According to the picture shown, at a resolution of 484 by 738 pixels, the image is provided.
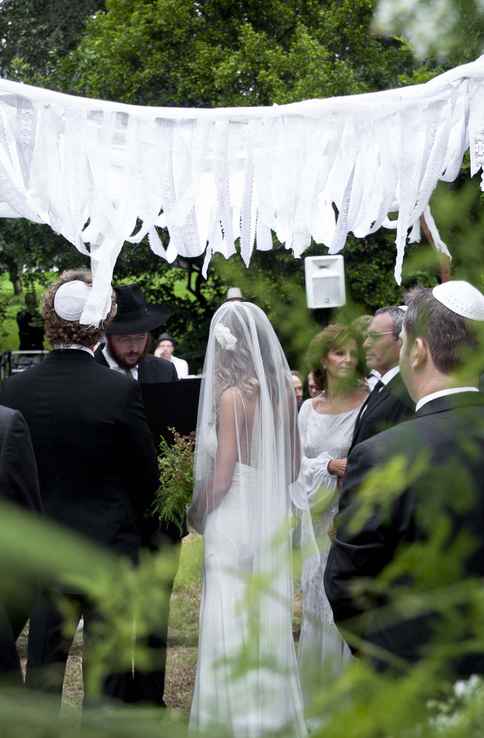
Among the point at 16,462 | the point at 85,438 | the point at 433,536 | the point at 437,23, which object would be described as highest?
the point at 437,23

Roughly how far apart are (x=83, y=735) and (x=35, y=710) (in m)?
0.03

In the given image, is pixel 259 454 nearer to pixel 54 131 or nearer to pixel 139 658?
pixel 54 131

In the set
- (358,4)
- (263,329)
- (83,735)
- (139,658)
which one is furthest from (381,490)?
(358,4)

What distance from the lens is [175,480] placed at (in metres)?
4.64

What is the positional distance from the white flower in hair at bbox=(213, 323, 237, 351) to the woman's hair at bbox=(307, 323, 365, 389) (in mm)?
3422

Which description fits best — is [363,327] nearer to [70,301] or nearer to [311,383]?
[311,383]

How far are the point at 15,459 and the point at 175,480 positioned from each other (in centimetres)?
164

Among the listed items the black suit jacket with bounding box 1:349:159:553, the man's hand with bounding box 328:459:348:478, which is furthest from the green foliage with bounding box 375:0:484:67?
the man's hand with bounding box 328:459:348:478

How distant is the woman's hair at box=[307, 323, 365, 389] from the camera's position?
99 centimetres

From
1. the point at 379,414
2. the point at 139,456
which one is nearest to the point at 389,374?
the point at 379,414

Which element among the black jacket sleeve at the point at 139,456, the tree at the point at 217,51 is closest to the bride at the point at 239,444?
the black jacket sleeve at the point at 139,456

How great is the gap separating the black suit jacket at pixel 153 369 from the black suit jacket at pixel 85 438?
1828 mm

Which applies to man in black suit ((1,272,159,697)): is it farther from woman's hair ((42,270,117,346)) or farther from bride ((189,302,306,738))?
bride ((189,302,306,738))

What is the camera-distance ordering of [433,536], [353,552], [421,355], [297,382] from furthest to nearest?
[297,382] < [353,552] < [421,355] < [433,536]
